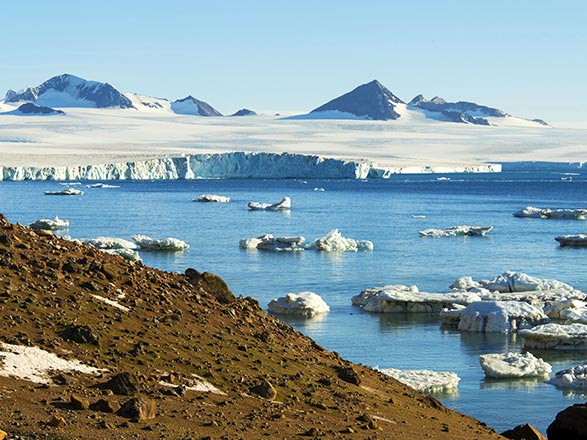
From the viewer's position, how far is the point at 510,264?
44844mm

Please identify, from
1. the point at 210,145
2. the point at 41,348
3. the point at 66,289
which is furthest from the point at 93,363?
the point at 210,145

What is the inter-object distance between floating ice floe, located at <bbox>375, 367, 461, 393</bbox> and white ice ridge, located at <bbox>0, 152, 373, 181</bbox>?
109331mm

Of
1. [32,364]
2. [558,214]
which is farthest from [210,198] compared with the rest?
[32,364]

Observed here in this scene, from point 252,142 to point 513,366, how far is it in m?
149

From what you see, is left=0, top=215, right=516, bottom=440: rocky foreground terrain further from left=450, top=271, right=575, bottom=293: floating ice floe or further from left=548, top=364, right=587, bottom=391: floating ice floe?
left=450, top=271, right=575, bottom=293: floating ice floe

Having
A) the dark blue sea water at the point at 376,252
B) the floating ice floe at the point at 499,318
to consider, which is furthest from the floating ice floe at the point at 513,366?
the floating ice floe at the point at 499,318

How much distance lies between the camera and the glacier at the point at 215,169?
420 feet

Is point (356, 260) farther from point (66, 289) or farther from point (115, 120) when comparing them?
point (115, 120)

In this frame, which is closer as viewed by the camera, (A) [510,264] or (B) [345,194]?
(A) [510,264]

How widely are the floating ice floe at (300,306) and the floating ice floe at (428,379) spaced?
8.29 meters

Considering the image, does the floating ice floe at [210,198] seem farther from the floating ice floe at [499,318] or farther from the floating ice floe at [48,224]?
the floating ice floe at [499,318]

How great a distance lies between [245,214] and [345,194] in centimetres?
3749

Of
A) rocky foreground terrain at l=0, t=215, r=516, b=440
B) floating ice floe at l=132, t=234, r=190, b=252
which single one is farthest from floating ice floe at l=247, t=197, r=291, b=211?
rocky foreground terrain at l=0, t=215, r=516, b=440

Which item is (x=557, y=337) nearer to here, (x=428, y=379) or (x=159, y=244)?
(x=428, y=379)
